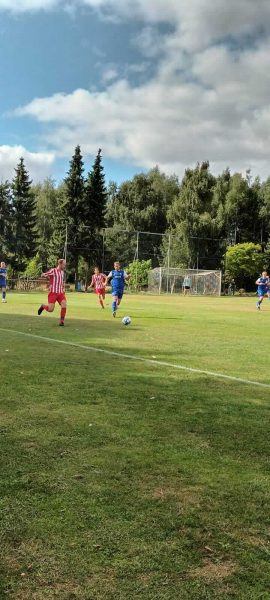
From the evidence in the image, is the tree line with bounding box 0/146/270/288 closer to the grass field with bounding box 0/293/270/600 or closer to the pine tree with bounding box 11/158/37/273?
the pine tree with bounding box 11/158/37/273

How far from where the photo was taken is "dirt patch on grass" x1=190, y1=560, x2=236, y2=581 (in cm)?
285

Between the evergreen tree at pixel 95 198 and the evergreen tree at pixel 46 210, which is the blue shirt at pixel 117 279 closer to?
the evergreen tree at pixel 95 198

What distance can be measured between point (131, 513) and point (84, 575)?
0.69m

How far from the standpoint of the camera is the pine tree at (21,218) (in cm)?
6669

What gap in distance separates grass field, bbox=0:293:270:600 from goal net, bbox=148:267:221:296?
1853 inches

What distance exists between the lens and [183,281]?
5581 centimetres

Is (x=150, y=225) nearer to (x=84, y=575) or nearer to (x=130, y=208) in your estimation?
(x=130, y=208)

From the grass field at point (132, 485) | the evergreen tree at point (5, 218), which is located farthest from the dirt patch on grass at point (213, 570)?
the evergreen tree at point (5, 218)

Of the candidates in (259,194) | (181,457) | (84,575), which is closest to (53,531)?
(84,575)

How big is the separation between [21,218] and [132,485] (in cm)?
6611

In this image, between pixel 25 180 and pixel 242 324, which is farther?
pixel 25 180

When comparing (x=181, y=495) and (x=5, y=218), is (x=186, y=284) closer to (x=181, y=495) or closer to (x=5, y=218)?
(x=5, y=218)

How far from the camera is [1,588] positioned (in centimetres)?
270

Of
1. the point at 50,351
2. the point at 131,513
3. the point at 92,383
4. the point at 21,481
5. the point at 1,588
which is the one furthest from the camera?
the point at 50,351
